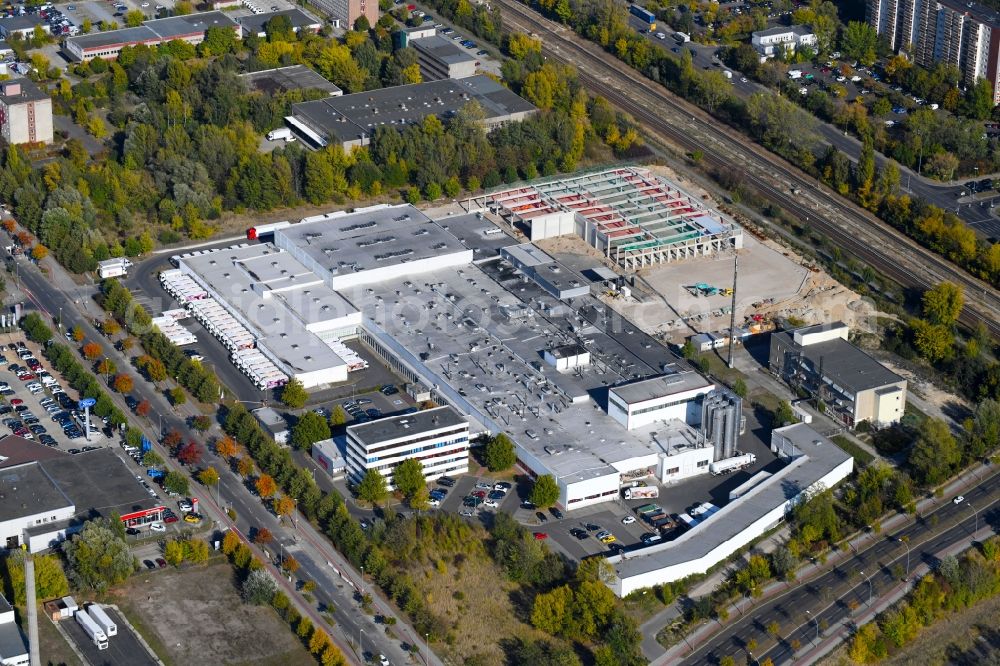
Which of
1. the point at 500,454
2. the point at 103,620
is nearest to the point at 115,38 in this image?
the point at 500,454

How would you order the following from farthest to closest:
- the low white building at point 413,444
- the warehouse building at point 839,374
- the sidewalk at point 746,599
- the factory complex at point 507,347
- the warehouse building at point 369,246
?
the warehouse building at point 369,246, the warehouse building at point 839,374, the factory complex at point 507,347, the low white building at point 413,444, the sidewalk at point 746,599

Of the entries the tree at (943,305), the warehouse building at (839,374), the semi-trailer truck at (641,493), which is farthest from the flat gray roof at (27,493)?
the tree at (943,305)

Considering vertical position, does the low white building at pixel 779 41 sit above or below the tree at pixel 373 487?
above

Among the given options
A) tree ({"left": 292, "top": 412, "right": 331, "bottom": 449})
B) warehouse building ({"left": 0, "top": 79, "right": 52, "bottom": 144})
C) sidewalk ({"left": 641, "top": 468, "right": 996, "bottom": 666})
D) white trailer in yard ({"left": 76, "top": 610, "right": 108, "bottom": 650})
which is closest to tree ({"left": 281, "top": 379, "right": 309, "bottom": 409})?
tree ({"left": 292, "top": 412, "right": 331, "bottom": 449})

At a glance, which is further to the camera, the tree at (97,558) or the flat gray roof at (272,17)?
the flat gray roof at (272,17)

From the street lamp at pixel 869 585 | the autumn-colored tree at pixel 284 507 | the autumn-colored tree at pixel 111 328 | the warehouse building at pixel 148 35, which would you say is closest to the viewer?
the street lamp at pixel 869 585

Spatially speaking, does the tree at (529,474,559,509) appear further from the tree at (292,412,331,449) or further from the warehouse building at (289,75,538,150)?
the warehouse building at (289,75,538,150)

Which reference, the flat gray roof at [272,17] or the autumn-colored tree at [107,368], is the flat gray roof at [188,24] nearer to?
the flat gray roof at [272,17]
